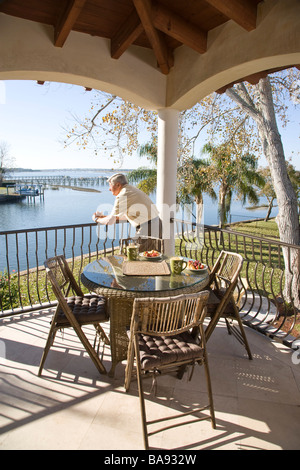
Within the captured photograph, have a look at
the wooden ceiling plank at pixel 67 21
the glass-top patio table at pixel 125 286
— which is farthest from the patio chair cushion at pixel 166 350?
the wooden ceiling plank at pixel 67 21

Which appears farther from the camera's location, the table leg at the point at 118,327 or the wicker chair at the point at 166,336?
the table leg at the point at 118,327

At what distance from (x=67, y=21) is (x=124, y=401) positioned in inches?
135

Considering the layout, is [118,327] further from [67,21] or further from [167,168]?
[67,21]

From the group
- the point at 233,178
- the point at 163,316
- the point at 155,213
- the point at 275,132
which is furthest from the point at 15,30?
the point at 233,178

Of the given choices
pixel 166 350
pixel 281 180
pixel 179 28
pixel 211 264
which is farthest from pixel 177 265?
pixel 281 180

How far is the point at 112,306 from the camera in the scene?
7.78 feet

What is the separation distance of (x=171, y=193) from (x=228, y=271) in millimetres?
1885

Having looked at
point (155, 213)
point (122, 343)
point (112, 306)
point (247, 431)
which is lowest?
point (247, 431)

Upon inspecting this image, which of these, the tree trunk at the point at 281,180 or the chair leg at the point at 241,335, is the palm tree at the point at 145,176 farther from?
the chair leg at the point at 241,335

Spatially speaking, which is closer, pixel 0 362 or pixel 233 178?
pixel 0 362

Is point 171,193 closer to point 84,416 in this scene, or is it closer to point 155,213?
point 155,213

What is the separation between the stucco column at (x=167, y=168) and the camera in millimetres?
4277

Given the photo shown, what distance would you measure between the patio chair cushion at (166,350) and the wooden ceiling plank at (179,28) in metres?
3.08

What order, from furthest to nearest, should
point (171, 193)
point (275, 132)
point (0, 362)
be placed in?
point (275, 132) → point (171, 193) → point (0, 362)
